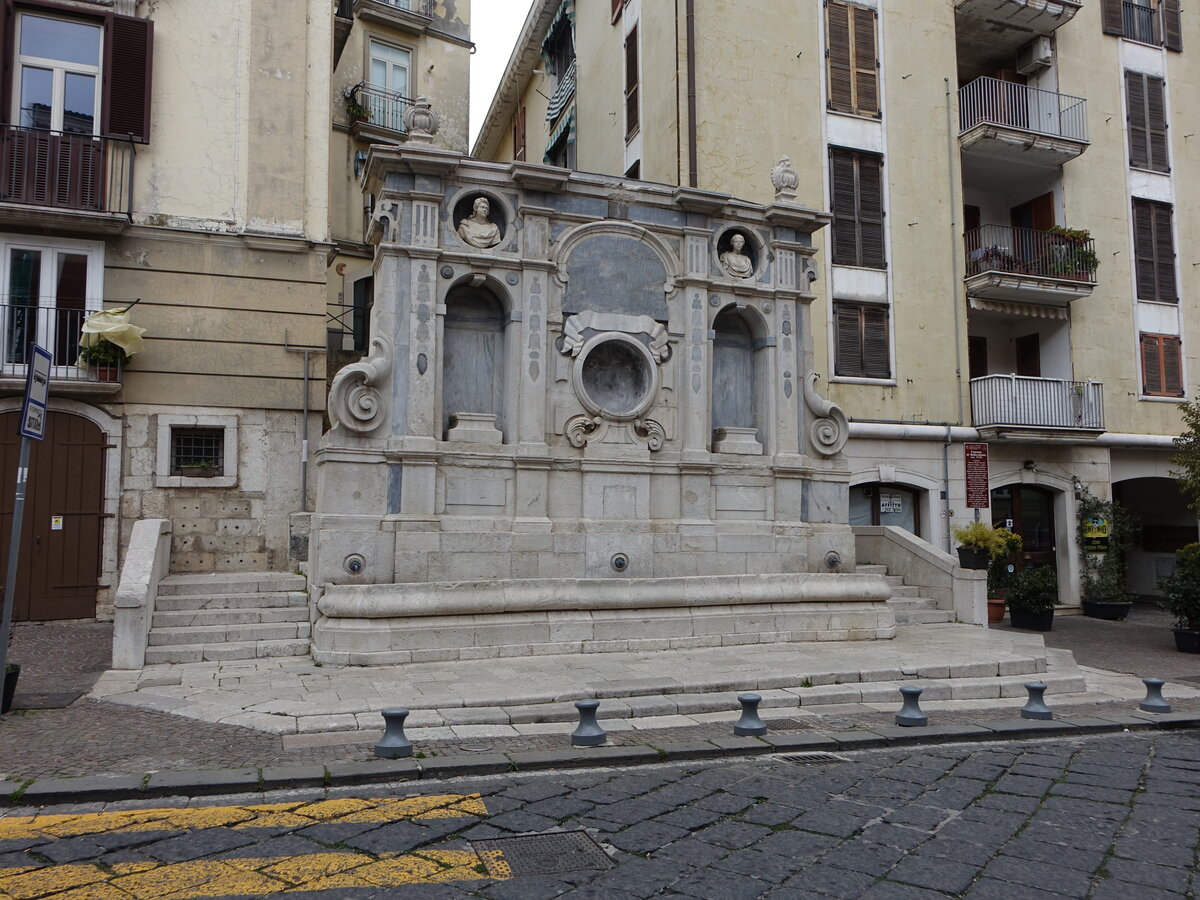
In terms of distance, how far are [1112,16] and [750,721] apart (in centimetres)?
2181

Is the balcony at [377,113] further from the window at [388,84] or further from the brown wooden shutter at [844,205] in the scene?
the brown wooden shutter at [844,205]

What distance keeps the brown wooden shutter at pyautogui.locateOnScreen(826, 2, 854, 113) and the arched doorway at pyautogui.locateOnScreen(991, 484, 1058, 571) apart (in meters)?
8.79

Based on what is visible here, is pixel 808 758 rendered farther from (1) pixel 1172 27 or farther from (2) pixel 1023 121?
(1) pixel 1172 27

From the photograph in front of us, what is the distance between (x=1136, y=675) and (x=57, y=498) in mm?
15087

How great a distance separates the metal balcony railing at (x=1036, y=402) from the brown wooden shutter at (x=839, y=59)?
21.2 feet

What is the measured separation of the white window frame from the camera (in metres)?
14.9

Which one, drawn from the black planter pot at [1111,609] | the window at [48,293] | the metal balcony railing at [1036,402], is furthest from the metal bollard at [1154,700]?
the window at [48,293]

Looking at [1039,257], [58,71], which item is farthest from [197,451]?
[1039,257]

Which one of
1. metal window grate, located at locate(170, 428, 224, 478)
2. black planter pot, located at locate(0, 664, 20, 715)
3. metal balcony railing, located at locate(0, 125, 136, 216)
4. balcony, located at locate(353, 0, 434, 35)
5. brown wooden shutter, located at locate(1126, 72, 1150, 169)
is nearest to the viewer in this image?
black planter pot, located at locate(0, 664, 20, 715)

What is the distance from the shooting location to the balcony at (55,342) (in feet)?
46.9

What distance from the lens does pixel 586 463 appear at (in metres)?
11.6

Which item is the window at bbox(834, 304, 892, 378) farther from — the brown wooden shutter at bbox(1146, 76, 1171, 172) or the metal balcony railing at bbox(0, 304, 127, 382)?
the metal balcony railing at bbox(0, 304, 127, 382)

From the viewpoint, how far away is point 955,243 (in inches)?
790

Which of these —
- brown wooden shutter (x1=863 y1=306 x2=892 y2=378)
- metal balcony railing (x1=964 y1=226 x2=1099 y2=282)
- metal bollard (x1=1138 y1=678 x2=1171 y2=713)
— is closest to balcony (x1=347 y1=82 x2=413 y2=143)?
brown wooden shutter (x1=863 y1=306 x2=892 y2=378)
